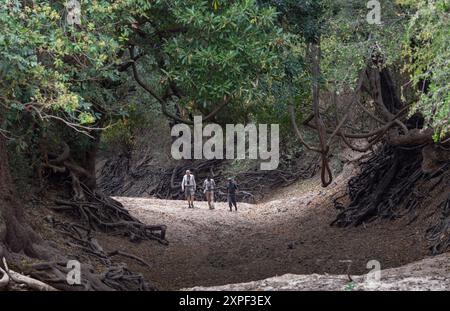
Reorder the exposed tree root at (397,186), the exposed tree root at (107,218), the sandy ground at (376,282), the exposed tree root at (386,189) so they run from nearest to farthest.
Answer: the sandy ground at (376,282) < the exposed tree root at (107,218) < the exposed tree root at (397,186) < the exposed tree root at (386,189)

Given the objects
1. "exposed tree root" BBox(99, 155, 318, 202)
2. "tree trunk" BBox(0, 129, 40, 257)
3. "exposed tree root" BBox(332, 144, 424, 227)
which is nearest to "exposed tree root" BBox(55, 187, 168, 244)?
"tree trunk" BBox(0, 129, 40, 257)

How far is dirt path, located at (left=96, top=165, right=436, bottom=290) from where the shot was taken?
1510 centimetres

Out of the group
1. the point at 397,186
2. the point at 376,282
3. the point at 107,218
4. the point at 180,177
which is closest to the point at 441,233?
the point at 397,186

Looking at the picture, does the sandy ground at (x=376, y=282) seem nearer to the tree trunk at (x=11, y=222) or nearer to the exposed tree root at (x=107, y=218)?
the tree trunk at (x=11, y=222)

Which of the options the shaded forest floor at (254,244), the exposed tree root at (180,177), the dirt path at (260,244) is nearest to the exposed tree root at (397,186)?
the shaded forest floor at (254,244)

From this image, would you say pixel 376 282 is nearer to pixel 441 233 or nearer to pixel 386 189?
pixel 441 233

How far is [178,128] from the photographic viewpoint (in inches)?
1489

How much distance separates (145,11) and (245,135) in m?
21.8

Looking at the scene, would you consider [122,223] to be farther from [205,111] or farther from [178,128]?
[178,128]

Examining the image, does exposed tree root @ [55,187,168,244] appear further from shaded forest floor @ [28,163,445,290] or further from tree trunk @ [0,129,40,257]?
tree trunk @ [0,129,40,257]

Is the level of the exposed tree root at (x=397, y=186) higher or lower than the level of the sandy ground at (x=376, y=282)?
higher

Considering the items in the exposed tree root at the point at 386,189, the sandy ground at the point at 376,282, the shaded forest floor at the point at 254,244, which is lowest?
the sandy ground at the point at 376,282

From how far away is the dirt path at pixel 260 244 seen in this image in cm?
1510
